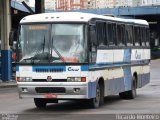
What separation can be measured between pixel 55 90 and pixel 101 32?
9.06 ft

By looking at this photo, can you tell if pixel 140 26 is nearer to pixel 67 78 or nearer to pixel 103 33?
pixel 103 33

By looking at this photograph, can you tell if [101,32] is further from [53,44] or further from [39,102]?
[39,102]

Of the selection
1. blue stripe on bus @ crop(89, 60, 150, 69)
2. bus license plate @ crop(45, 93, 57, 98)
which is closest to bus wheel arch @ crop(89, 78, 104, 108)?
blue stripe on bus @ crop(89, 60, 150, 69)

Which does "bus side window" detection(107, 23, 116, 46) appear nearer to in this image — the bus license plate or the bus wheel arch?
the bus wheel arch

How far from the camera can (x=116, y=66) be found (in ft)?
64.5

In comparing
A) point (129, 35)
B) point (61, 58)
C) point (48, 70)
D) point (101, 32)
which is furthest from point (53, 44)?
point (129, 35)

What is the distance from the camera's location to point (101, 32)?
17.9 meters

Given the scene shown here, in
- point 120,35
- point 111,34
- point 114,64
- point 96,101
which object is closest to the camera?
point 96,101

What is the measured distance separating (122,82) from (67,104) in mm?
2487

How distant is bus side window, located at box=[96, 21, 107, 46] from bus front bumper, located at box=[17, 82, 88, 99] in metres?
2.04

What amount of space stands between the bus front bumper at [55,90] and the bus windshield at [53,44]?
0.66 meters

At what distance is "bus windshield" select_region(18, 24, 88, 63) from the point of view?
1630 cm

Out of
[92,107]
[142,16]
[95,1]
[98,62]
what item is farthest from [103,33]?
[95,1]

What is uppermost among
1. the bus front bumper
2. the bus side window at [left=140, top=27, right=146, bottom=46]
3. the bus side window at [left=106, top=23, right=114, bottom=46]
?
the bus side window at [left=106, top=23, right=114, bottom=46]
